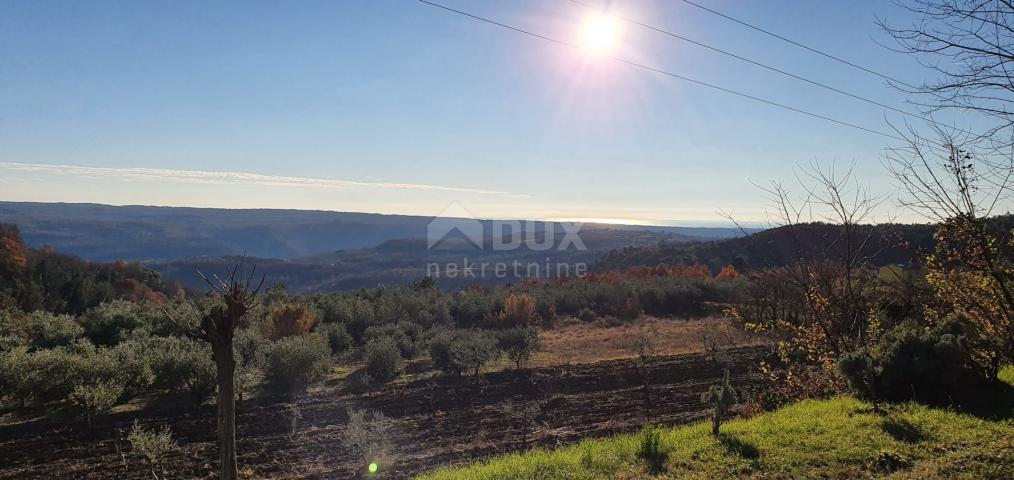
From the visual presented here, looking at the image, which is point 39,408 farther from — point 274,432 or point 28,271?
point 28,271

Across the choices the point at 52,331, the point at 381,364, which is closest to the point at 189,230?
the point at 52,331

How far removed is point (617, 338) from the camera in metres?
26.5

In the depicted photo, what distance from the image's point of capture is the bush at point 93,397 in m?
12.1

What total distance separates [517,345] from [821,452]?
1479 centimetres

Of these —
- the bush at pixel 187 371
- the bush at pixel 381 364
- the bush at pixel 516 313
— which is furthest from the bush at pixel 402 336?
the bush at pixel 516 313

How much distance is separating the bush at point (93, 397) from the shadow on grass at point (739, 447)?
43.7ft

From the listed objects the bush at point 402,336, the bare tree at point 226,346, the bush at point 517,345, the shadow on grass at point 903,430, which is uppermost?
the bare tree at point 226,346

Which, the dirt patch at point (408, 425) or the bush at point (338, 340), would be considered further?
the bush at point (338, 340)

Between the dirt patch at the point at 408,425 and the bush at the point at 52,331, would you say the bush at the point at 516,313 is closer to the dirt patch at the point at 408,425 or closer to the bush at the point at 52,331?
the dirt patch at the point at 408,425

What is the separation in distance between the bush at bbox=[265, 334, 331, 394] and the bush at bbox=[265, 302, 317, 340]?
7044mm

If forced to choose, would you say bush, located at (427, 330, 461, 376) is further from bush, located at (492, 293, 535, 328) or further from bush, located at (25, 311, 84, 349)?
bush, located at (25, 311, 84, 349)

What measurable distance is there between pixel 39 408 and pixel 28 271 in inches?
954

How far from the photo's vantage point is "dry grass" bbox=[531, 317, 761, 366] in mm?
21734

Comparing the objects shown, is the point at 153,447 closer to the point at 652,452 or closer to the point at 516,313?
the point at 652,452
